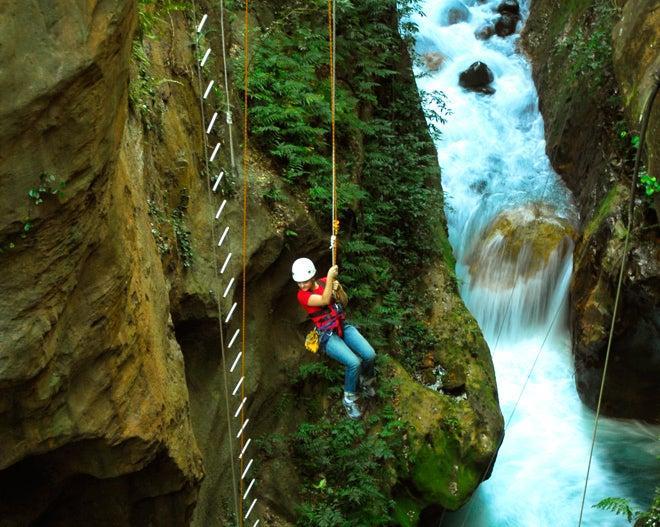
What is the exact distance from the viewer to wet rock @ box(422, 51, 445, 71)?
761 inches

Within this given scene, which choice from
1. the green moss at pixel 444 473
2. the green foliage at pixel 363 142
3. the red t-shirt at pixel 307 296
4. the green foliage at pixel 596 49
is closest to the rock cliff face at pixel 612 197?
the green foliage at pixel 596 49

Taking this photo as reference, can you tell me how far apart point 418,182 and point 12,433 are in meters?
8.57

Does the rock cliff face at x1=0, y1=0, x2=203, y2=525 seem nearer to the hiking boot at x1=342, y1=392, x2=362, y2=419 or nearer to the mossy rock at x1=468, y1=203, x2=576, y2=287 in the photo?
the hiking boot at x1=342, y1=392, x2=362, y2=419

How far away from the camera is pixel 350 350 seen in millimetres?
8219

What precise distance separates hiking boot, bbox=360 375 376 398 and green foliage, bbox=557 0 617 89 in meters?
7.62

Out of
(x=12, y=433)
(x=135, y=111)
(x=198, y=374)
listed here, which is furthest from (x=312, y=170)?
(x=12, y=433)

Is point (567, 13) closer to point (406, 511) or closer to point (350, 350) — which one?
point (350, 350)

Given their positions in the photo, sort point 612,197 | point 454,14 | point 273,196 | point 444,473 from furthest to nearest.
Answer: point 454,14 → point 612,197 → point 444,473 → point 273,196

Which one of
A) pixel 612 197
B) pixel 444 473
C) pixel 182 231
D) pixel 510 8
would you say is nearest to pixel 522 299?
pixel 612 197

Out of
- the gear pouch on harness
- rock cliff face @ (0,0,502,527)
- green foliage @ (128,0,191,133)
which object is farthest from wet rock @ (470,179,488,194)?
green foliage @ (128,0,191,133)

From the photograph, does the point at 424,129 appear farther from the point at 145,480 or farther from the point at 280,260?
the point at 145,480

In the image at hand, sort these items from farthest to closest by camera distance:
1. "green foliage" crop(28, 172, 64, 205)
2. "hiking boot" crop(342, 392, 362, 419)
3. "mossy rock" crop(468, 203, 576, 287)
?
"mossy rock" crop(468, 203, 576, 287)
"hiking boot" crop(342, 392, 362, 419)
"green foliage" crop(28, 172, 64, 205)

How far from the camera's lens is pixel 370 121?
11773 millimetres

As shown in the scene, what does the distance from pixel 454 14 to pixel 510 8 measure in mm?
1574
